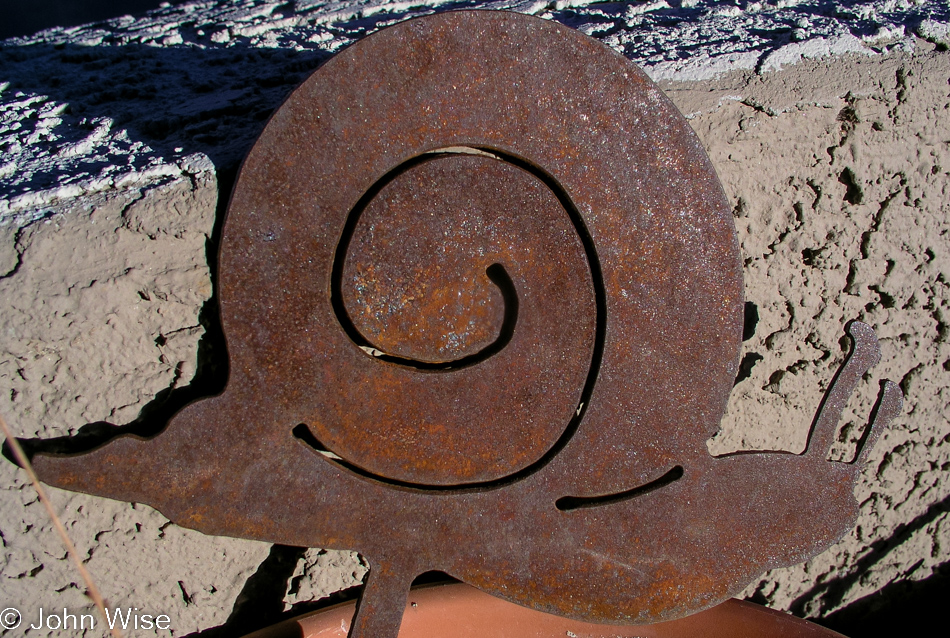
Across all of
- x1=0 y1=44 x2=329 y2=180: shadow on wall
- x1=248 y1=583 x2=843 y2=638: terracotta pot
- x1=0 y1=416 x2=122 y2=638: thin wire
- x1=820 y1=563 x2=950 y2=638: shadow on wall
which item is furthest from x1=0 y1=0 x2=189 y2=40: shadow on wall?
x1=820 y1=563 x2=950 y2=638: shadow on wall

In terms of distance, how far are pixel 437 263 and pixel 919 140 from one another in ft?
2.59

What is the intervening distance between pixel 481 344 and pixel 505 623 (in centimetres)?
48

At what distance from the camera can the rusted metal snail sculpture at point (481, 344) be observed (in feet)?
2.64

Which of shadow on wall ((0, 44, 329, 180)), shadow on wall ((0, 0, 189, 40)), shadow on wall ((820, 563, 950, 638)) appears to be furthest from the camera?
shadow on wall ((0, 0, 189, 40))

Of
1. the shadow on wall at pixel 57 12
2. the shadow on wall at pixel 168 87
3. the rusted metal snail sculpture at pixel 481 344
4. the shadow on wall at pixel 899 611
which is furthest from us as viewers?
the shadow on wall at pixel 57 12

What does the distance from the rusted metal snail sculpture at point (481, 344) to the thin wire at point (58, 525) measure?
0.21ft

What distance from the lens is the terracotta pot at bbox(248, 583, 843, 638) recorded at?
1.01 m

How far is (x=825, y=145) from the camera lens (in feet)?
3.34

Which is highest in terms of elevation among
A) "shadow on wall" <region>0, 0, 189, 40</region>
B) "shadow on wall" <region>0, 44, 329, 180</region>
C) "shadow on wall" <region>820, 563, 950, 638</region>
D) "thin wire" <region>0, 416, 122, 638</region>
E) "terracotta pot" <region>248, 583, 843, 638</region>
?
"shadow on wall" <region>0, 44, 329, 180</region>

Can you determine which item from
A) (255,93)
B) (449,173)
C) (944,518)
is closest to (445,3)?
(255,93)

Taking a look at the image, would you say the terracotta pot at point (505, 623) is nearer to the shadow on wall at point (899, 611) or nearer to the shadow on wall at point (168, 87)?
the shadow on wall at point (899, 611)

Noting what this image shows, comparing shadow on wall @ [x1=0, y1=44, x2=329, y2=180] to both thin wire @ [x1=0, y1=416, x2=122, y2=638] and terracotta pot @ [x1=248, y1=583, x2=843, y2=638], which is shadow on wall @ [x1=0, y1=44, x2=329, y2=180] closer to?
thin wire @ [x1=0, y1=416, x2=122, y2=638]

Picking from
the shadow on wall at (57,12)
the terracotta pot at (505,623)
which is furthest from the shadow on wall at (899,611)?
the shadow on wall at (57,12)

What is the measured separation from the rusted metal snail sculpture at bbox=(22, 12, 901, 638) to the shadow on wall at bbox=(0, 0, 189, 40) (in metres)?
2.16
